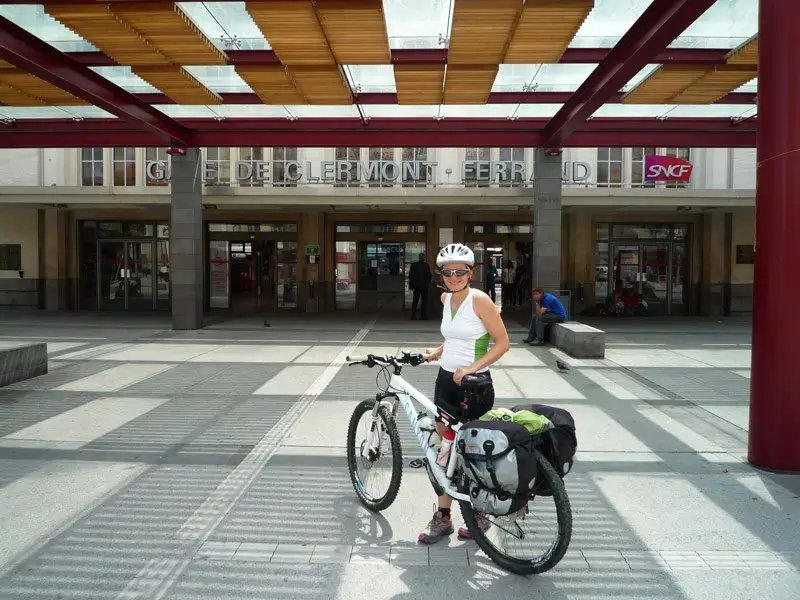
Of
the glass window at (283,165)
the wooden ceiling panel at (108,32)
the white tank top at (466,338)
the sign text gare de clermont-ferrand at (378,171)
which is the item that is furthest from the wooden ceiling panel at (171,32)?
the glass window at (283,165)

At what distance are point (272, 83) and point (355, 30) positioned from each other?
2.56 meters

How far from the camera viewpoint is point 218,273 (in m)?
20.1

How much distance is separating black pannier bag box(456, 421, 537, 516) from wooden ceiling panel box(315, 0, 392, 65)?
6.01 m

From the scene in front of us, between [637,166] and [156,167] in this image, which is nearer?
[156,167]

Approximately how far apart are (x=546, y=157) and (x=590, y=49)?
463cm

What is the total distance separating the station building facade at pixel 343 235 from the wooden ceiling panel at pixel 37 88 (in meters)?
6.17

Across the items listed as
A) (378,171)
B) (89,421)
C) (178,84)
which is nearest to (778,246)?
(89,421)

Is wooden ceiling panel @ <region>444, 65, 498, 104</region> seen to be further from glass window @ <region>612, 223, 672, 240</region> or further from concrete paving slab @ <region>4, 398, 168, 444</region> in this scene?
glass window @ <region>612, 223, 672, 240</region>

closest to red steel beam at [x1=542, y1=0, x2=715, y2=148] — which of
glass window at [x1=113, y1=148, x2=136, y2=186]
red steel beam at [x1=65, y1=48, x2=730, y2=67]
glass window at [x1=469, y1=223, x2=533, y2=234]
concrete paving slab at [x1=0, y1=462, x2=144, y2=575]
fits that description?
red steel beam at [x1=65, y1=48, x2=730, y2=67]

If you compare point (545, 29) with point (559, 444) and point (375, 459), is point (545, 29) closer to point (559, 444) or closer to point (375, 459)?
Answer: point (375, 459)

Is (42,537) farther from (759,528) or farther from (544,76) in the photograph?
(544,76)

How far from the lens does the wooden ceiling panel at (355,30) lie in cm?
754

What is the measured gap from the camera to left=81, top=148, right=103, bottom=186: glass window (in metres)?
18.9

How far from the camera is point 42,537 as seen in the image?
3.68 m
